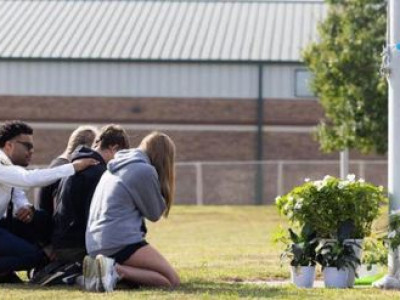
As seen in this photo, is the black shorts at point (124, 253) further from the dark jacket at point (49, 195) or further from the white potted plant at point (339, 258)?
the white potted plant at point (339, 258)

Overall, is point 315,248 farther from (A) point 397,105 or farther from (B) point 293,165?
(B) point 293,165

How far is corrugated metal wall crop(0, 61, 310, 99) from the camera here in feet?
151

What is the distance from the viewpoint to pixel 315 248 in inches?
443

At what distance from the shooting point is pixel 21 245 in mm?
11414

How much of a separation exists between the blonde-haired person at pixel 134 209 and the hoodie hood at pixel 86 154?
46 centimetres

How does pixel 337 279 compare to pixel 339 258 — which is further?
pixel 337 279

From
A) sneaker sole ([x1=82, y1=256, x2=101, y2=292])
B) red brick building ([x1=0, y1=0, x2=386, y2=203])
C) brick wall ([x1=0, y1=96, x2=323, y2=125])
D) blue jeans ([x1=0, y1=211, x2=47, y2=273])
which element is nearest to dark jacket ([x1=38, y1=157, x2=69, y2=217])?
blue jeans ([x1=0, y1=211, x2=47, y2=273])

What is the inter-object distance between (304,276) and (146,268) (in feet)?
5.36

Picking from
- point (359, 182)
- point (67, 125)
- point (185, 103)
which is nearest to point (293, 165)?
point (185, 103)

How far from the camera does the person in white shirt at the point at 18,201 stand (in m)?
11.1

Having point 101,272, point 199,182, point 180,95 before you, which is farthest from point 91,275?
point 180,95

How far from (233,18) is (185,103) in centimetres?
630

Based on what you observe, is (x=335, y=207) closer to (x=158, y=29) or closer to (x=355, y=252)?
(x=355, y=252)

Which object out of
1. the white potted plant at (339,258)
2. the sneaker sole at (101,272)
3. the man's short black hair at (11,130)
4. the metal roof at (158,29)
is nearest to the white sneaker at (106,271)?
the sneaker sole at (101,272)
